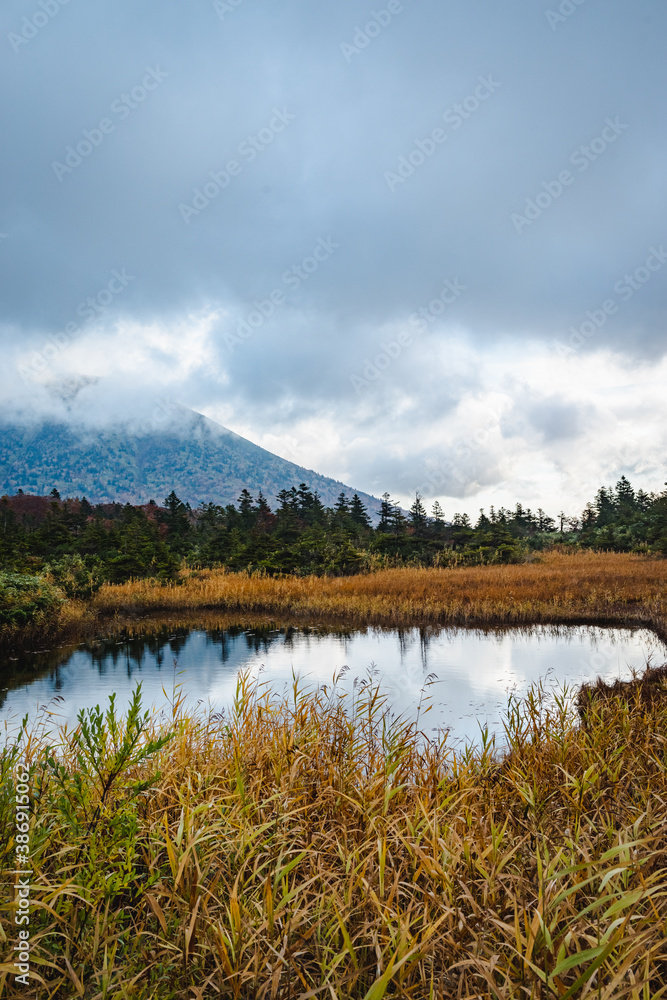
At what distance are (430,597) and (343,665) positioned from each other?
553 cm

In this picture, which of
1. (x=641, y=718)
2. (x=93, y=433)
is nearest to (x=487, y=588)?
(x=641, y=718)

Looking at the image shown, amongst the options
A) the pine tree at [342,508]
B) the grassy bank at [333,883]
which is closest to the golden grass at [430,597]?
the grassy bank at [333,883]

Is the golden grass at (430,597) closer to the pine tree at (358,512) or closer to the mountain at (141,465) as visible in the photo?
the pine tree at (358,512)

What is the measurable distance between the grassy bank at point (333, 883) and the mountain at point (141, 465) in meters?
122

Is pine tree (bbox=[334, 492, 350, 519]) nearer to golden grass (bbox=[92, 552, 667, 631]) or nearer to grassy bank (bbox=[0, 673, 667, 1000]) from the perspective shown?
golden grass (bbox=[92, 552, 667, 631])

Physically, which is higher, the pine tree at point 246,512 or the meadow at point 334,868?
the pine tree at point 246,512

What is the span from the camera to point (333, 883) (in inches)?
101

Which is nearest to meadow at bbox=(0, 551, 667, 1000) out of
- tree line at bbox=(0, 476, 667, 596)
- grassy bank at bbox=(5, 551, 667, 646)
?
grassy bank at bbox=(5, 551, 667, 646)

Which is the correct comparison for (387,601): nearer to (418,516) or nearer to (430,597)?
(430,597)

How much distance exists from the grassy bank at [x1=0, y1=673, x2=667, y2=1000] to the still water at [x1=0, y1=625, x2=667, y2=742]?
290cm

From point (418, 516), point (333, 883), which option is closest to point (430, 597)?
point (333, 883)

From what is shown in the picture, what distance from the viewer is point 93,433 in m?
159

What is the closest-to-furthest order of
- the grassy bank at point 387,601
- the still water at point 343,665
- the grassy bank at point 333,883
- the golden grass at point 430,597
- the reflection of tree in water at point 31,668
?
the grassy bank at point 333,883 < the still water at point 343,665 < the reflection of tree in water at point 31,668 < the grassy bank at point 387,601 < the golden grass at point 430,597

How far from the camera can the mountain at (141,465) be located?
131m
